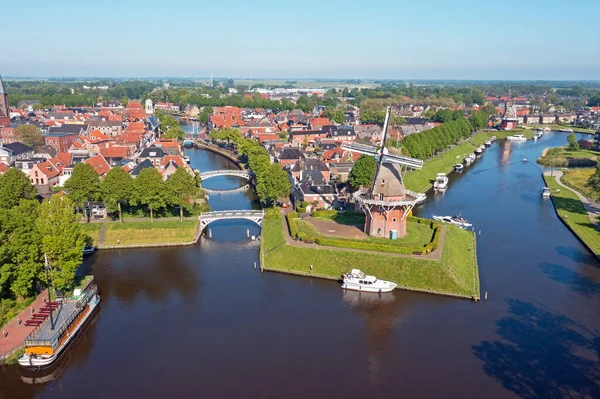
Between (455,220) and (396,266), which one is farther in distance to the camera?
(455,220)

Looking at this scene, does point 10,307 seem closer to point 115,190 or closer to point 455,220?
point 115,190

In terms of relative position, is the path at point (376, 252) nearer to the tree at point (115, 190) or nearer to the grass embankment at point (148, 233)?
the grass embankment at point (148, 233)

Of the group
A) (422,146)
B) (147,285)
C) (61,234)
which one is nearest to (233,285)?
(147,285)

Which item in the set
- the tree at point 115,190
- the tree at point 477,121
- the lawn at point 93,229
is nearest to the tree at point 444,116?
the tree at point 477,121

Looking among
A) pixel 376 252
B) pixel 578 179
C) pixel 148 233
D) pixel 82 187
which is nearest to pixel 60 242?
pixel 148 233

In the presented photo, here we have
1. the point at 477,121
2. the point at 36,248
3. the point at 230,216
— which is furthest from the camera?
the point at 477,121

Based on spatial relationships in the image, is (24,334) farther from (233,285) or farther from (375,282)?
(375,282)

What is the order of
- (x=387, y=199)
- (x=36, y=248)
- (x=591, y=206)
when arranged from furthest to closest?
(x=591, y=206) → (x=387, y=199) → (x=36, y=248)
